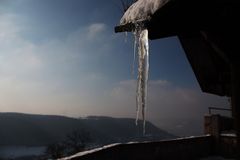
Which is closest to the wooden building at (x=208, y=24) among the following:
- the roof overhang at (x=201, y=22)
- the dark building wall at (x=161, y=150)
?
the roof overhang at (x=201, y=22)

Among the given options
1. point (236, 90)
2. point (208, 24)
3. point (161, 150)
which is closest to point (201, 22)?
point (208, 24)

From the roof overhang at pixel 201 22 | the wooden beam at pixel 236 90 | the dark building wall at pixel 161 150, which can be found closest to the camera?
the roof overhang at pixel 201 22

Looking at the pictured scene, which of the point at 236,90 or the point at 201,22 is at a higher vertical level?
the point at 201,22

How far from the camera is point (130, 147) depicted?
11.0 metres

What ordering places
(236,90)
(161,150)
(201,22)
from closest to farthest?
(201,22)
(236,90)
(161,150)

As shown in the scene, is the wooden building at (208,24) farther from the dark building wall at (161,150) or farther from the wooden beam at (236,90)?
the dark building wall at (161,150)

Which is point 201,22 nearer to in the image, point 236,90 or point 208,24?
point 208,24

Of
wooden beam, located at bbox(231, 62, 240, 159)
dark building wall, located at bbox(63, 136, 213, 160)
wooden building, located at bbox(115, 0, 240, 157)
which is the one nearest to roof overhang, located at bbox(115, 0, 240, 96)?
wooden building, located at bbox(115, 0, 240, 157)

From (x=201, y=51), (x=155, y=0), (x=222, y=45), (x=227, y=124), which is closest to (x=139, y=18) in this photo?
(x=155, y=0)

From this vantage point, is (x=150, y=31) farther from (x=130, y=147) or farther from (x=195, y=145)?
(x=195, y=145)

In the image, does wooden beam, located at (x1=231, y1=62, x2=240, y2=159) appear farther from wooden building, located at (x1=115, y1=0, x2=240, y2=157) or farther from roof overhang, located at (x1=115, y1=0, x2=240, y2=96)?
roof overhang, located at (x1=115, y1=0, x2=240, y2=96)

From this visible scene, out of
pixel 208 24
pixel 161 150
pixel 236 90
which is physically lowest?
pixel 161 150

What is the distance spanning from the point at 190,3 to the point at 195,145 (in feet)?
39.6

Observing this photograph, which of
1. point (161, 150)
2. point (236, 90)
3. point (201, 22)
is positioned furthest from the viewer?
point (161, 150)
